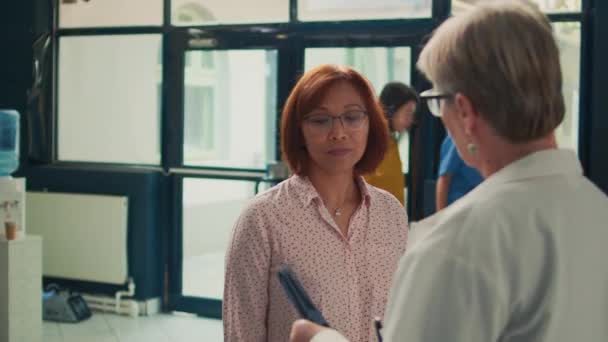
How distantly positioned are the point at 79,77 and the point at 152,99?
711 millimetres

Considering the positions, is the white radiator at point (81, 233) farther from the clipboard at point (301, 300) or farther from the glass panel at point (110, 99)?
the clipboard at point (301, 300)

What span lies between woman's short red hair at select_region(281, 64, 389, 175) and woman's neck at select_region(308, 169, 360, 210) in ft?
0.12

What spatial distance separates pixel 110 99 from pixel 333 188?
512 cm

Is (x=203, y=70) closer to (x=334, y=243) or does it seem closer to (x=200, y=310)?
(x=200, y=310)

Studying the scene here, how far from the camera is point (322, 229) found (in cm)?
204

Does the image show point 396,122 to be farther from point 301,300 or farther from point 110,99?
point 301,300

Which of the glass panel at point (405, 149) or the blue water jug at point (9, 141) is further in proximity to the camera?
the glass panel at point (405, 149)

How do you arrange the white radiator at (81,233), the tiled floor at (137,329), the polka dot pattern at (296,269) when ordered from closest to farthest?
the polka dot pattern at (296,269) → the tiled floor at (137,329) → the white radiator at (81,233)

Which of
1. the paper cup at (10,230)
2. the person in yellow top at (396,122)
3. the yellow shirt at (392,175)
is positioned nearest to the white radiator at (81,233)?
the paper cup at (10,230)

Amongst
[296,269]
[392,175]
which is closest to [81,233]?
[392,175]

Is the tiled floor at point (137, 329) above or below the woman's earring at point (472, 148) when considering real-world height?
below

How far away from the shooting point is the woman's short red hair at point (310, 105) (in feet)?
6.89

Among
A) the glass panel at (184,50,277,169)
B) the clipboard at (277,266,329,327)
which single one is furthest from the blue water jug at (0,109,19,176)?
the clipboard at (277,266,329,327)

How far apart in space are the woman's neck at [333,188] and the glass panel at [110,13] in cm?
479
